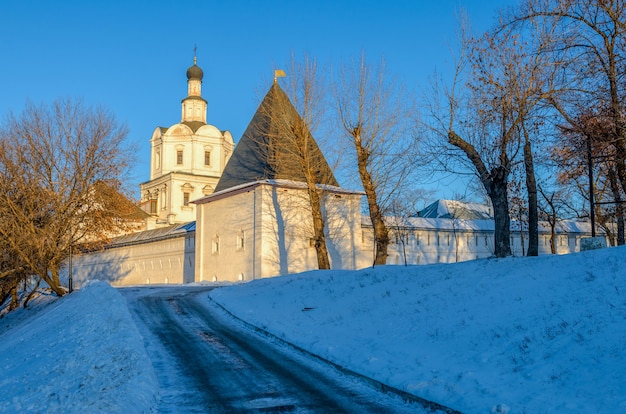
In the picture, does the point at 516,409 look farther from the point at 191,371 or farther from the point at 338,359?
the point at 191,371

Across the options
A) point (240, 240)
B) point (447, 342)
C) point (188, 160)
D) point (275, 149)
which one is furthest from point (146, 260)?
point (447, 342)

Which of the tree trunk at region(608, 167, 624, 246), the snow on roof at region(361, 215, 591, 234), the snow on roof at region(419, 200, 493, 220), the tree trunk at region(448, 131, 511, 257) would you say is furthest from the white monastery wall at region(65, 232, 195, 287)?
the tree trunk at region(448, 131, 511, 257)

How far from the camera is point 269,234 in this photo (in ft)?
104

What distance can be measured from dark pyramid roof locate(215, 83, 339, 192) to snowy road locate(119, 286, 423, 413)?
40.9 ft

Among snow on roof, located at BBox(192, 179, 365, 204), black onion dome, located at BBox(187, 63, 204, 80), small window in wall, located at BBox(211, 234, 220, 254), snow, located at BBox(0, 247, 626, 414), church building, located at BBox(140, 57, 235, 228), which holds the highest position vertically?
black onion dome, located at BBox(187, 63, 204, 80)

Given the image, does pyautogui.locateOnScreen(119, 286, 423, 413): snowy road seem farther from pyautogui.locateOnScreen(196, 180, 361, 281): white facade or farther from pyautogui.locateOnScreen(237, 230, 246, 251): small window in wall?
pyautogui.locateOnScreen(237, 230, 246, 251): small window in wall

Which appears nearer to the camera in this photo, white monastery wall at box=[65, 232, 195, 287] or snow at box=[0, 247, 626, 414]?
snow at box=[0, 247, 626, 414]

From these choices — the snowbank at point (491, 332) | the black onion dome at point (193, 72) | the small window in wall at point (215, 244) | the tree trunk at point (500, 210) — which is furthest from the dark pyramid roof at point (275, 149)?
the black onion dome at point (193, 72)

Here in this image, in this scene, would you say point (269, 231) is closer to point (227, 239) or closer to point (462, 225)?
point (227, 239)

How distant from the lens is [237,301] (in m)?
17.4

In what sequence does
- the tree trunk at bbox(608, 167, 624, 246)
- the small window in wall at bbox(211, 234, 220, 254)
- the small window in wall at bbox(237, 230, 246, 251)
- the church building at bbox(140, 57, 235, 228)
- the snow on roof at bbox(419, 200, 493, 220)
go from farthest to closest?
the church building at bbox(140, 57, 235, 228) → the snow on roof at bbox(419, 200, 493, 220) → the small window in wall at bbox(211, 234, 220, 254) → the small window in wall at bbox(237, 230, 246, 251) → the tree trunk at bbox(608, 167, 624, 246)

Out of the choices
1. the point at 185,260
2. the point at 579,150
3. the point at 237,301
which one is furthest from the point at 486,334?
the point at 185,260

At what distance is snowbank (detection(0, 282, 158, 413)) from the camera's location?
6.81m

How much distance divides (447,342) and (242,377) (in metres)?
2.96
